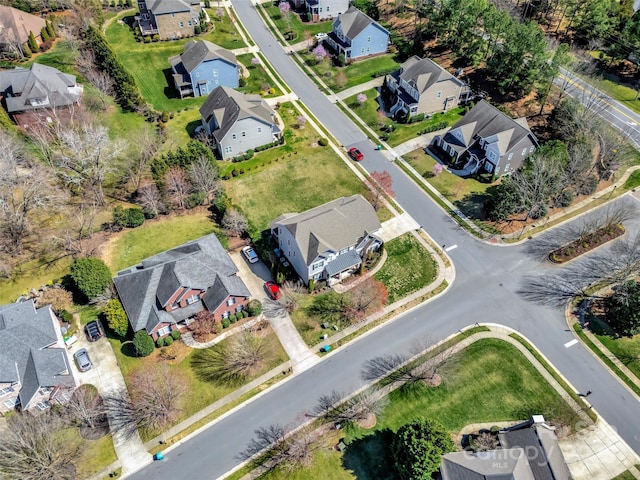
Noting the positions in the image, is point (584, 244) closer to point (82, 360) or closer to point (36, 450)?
point (82, 360)

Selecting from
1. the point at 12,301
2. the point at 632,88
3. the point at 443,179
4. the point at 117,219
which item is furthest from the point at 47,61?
the point at 632,88

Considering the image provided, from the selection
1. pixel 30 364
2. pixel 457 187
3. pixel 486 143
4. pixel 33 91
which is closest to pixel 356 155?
pixel 457 187

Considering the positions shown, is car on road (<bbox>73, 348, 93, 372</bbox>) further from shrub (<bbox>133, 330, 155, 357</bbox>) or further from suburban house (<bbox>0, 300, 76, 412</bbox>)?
shrub (<bbox>133, 330, 155, 357</bbox>)

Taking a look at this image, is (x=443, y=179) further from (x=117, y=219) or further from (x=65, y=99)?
(x=65, y=99)

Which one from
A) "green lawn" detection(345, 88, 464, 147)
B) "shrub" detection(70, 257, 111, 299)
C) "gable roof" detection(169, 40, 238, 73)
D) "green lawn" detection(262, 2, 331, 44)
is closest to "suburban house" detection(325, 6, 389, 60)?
"green lawn" detection(262, 2, 331, 44)

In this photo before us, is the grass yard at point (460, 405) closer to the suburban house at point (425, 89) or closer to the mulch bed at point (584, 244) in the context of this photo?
the mulch bed at point (584, 244)

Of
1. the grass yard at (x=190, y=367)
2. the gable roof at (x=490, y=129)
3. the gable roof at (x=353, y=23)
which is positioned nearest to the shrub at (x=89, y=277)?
the grass yard at (x=190, y=367)
